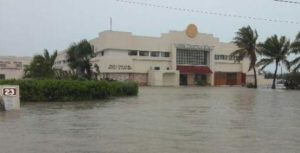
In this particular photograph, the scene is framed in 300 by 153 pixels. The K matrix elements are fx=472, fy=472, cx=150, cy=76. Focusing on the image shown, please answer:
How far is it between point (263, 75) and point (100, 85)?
67.1 metres

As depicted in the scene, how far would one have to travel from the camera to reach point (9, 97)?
62.6 feet

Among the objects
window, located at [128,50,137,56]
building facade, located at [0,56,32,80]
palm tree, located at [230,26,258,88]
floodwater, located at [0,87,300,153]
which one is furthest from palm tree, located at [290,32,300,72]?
building facade, located at [0,56,32,80]

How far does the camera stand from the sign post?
18922 millimetres

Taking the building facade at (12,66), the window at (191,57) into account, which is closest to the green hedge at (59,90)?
the window at (191,57)

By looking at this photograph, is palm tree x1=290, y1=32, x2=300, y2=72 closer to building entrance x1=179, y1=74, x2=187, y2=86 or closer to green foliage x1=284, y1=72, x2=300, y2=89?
green foliage x1=284, y1=72, x2=300, y2=89

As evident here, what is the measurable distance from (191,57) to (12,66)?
32.1 metres

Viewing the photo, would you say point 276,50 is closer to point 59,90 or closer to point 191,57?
point 191,57

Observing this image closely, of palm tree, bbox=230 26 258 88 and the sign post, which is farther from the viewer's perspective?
palm tree, bbox=230 26 258 88

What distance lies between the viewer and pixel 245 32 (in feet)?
223

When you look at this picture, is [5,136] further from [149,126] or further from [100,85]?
[100,85]

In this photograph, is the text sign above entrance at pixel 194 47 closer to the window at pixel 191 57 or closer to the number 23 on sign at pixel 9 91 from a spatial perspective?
the window at pixel 191 57

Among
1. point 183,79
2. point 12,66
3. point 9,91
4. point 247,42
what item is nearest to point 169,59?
point 183,79

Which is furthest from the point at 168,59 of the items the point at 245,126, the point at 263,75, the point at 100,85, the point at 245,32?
the point at 245,126

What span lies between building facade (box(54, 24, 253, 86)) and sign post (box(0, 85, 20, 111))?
173 ft
